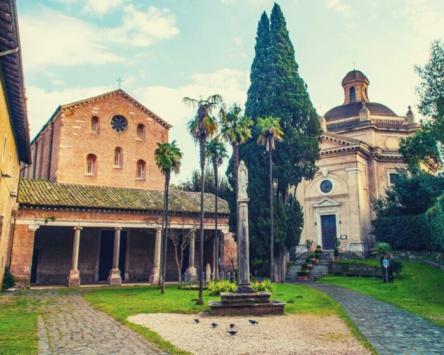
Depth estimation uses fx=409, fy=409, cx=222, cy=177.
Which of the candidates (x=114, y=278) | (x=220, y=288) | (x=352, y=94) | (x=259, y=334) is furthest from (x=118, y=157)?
(x=352, y=94)

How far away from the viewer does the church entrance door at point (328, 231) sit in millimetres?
38562

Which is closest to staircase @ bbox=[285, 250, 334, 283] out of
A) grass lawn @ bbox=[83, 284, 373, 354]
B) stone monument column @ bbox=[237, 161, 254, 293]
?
grass lawn @ bbox=[83, 284, 373, 354]

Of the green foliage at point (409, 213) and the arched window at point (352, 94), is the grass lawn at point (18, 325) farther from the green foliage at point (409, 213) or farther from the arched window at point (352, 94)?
the arched window at point (352, 94)

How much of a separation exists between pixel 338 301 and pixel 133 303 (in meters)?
8.37

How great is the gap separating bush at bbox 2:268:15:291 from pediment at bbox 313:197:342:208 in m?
27.3

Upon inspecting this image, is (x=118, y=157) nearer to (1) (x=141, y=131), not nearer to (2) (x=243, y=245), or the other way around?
(1) (x=141, y=131)

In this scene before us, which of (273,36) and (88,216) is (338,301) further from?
(273,36)

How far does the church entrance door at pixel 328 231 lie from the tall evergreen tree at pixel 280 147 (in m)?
9.91

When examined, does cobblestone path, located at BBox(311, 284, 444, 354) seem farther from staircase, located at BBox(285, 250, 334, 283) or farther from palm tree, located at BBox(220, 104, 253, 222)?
staircase, located at BBox(285, 250, 334, 283)

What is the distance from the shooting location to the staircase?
99.9 ft

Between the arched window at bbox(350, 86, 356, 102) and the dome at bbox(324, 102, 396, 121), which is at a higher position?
the arched window at bbox(350, 86, 356, 102)

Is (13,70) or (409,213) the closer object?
(13,70)

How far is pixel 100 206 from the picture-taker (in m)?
25.5

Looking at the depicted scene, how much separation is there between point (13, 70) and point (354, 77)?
43.8 metres
